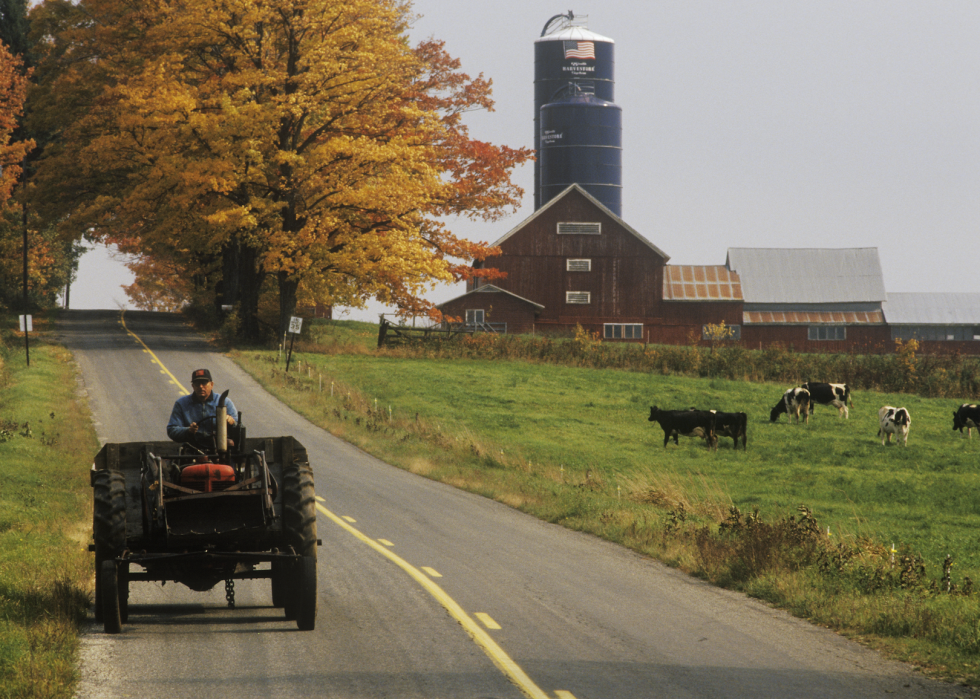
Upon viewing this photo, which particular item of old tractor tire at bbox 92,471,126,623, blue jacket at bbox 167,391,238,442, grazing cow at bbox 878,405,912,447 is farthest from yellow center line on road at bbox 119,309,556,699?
grazing cow at bbox 878,405,912,447

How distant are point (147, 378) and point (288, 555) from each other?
31061 millimetres

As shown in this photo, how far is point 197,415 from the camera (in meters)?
11.0

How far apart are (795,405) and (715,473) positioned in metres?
11.9

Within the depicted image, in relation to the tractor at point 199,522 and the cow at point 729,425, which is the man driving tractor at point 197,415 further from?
the cow at point 729,425

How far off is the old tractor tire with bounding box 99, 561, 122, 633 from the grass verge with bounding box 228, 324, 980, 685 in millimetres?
7109

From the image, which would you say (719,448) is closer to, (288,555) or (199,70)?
(288,555)

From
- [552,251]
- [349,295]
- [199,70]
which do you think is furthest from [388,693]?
[552,251]

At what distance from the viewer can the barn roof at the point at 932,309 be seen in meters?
76.7

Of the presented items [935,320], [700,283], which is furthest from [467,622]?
[935,320]

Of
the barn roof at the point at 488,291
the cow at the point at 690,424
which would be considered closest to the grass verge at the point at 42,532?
the cow at the point at 690,424

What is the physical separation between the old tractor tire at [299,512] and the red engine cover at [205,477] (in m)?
0.56

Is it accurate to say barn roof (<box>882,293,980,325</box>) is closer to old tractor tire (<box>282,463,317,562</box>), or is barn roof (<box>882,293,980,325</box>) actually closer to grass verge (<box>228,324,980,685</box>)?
grass verge (<box>228,324,980,685</box>)

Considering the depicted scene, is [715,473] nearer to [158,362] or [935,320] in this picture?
[158,362]

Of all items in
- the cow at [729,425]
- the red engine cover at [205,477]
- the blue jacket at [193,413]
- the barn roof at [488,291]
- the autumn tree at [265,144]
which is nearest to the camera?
the red engine cover at [205,477]
